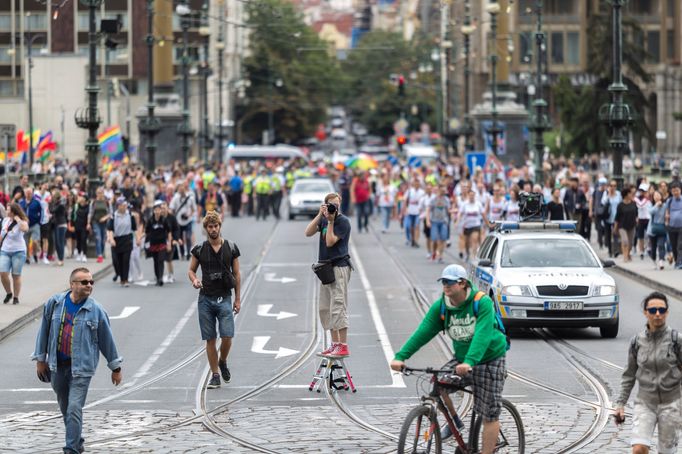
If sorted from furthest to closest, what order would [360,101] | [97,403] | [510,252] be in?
[360,101], [510,252], [97,403]

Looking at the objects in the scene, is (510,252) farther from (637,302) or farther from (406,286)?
(406,286)

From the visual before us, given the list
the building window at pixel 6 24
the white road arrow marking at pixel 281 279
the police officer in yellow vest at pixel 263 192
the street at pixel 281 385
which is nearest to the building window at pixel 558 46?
the building window at pixel 6 24

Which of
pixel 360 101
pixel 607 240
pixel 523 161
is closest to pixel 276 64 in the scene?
pixel 360 101

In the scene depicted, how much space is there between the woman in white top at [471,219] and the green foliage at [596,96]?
53.8 metres

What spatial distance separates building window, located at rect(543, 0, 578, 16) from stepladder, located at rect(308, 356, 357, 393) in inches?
3892

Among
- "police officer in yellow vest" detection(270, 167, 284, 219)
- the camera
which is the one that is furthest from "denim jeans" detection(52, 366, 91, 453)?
"police officer in yellow vest" detection(270, 167, 284, 219)

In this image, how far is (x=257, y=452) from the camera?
12.3m

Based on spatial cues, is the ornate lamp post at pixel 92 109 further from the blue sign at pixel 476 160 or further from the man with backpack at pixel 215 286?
the man with backpack at pixel 215 286

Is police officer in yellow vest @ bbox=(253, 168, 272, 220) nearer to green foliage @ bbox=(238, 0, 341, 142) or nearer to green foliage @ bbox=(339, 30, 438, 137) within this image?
green foliage @ bbox=(238, 0, 341, 142)

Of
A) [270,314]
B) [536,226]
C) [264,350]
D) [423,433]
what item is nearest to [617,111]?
[270,314]

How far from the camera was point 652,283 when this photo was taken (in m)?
28.0

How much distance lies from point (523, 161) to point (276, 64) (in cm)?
6386

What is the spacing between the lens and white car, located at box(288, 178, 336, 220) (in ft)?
177

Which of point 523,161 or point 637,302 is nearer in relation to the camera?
point 637,302
